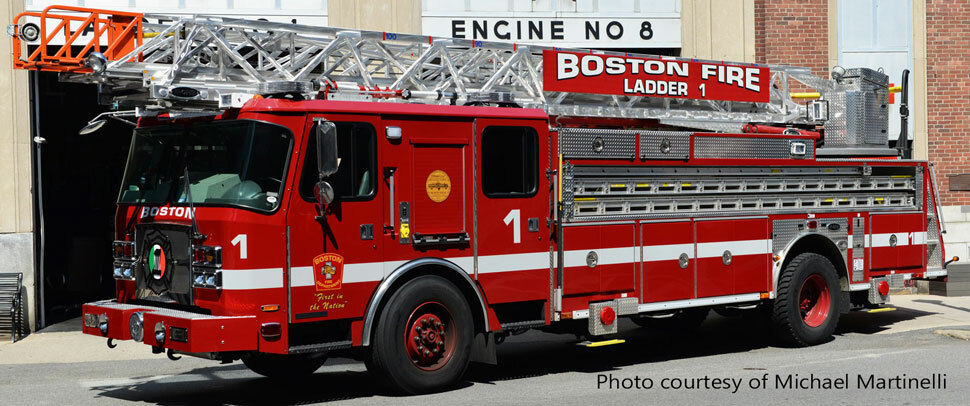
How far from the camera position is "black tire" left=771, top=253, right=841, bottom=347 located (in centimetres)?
1147

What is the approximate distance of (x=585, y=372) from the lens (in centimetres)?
1013

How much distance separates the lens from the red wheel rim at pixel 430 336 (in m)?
8.68

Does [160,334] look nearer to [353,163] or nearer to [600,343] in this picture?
[353,163]

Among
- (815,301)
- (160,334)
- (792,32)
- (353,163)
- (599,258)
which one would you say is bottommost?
(815,301)

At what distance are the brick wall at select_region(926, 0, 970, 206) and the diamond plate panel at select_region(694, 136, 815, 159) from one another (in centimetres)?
701

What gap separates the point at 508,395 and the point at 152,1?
27.0 ft

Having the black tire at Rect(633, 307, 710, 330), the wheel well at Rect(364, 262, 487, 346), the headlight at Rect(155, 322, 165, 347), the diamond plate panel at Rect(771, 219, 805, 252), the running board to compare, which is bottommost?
the black tire at Rect(633, 307, 710, 330)

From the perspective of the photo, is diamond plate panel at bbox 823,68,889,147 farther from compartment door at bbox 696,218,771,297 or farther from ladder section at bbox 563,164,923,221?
compartment door at bbox 696,218,771,297

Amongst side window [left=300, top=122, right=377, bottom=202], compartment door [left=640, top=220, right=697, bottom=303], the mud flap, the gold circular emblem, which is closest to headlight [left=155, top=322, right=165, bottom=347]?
side window [left=300, top=122, right=377, bottom=202]

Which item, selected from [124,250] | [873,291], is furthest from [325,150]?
[873,291]

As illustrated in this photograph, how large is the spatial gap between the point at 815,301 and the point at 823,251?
561 millimetres

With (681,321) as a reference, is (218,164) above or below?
above

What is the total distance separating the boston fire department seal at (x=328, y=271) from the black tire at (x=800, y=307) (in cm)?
528

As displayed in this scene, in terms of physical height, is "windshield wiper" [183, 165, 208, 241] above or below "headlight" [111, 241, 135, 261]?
above
